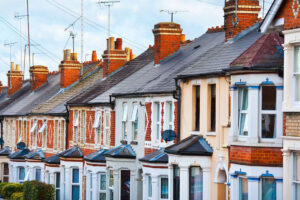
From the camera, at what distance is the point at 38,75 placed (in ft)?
202

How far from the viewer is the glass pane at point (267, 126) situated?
24500mm

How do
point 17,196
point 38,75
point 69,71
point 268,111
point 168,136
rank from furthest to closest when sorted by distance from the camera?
point 38,75
point 69,71
point 17,196
point 168,136
point 268,111

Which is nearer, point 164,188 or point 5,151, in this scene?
point 164,188

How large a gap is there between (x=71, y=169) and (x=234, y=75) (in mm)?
20805

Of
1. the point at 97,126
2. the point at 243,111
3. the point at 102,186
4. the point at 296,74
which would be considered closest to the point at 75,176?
the point at 97,126

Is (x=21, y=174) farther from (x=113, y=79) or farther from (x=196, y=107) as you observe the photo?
(x=196, y=107)

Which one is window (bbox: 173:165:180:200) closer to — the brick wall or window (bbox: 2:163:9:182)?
the brick wall

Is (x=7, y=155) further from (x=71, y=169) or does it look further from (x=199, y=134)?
(x=199, y=134)

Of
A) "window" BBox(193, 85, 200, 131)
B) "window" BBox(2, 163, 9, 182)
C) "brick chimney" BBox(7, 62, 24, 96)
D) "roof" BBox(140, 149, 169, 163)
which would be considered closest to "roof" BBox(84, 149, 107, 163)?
"roof" BBox(140, 149, 169, 163)

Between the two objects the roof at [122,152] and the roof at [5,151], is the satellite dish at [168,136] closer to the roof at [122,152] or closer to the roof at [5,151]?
the roof at [122,152]

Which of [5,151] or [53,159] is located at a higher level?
[53,159]

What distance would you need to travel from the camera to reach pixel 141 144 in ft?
118

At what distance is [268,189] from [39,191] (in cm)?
2218

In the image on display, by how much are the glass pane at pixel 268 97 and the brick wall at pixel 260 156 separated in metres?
1.27
